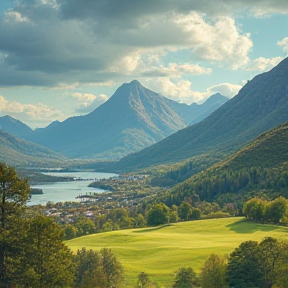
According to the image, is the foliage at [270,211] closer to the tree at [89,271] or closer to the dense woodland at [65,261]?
the dense woodland at [65,261]

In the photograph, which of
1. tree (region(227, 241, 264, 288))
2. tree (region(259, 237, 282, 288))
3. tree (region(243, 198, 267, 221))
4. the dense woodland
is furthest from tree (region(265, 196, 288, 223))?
tree (region(227, 241, 264, 288))

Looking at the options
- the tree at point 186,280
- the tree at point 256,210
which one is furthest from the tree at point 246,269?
the tree at point 256,210

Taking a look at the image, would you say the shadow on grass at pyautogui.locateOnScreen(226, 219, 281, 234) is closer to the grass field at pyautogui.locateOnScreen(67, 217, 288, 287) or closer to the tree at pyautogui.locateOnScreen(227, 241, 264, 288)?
the grass field at pyautogui.locateOnScreen(67, 217, 288, 287)

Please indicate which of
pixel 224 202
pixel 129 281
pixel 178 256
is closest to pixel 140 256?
pixel 178 256

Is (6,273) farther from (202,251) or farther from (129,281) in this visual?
(202,251)

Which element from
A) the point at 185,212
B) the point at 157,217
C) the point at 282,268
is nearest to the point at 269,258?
the point at 282,268

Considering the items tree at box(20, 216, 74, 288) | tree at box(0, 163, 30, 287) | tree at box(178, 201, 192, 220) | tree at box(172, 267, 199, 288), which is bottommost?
tree at box(178, 201, 192, 220)
